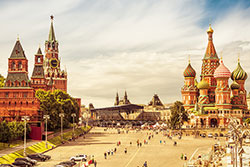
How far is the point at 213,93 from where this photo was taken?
127312 millimetres

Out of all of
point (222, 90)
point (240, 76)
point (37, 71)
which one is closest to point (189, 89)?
point (222, 90)

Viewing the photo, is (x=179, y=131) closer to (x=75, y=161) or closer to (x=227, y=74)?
(x=227, y=74)

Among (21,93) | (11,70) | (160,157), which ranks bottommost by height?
(160,157)

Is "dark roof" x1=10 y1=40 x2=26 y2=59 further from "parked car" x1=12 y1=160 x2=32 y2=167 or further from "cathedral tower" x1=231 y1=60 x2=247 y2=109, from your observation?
"cathedral tower" x1=231 y1=60 x2=247 y2=109

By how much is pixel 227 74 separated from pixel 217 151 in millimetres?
61454

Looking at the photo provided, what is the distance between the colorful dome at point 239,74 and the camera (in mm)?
127500

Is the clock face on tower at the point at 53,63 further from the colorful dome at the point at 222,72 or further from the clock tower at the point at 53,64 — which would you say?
the colorful dome at the point at 222,72

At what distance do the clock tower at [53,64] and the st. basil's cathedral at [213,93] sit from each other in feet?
230

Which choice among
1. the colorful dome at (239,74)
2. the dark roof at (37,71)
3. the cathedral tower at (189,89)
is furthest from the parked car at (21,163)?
the colorful dome at (239,74)

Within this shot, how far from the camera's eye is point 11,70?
258 ft

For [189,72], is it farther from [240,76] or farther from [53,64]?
[53,64]

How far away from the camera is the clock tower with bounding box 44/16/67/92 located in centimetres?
17505

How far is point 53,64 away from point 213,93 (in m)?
86.9

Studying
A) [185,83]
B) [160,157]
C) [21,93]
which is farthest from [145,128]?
[160,157]
